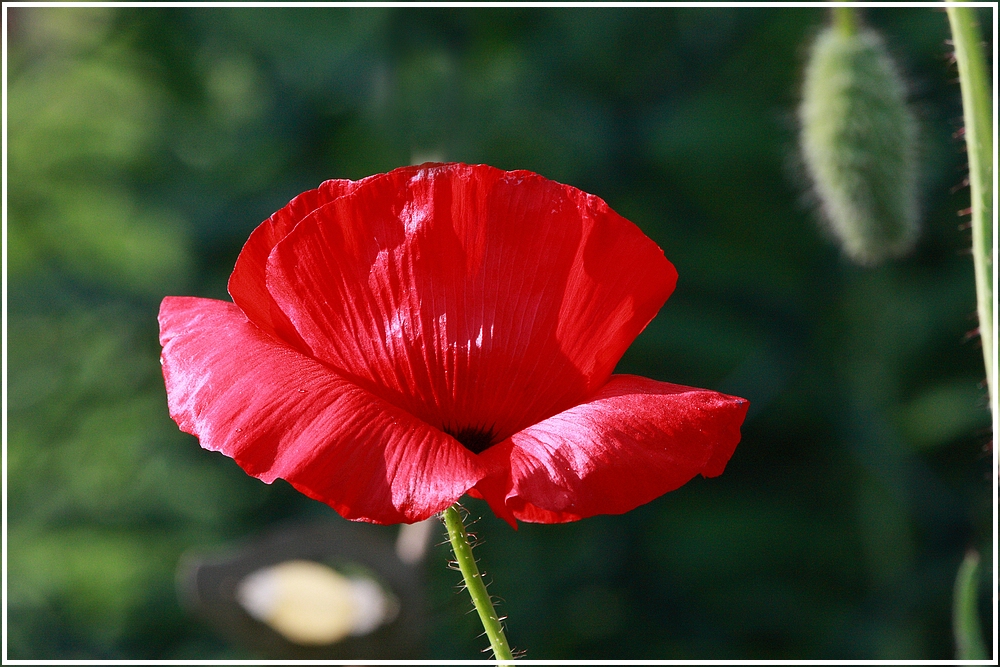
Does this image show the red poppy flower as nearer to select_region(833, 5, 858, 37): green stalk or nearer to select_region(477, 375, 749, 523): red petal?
select_region(477, 375, 749, 523): red petal

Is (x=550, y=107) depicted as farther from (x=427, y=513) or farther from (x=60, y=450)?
(x=427, y=513)

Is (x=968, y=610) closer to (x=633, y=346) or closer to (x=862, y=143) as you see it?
(x=862, y=143)

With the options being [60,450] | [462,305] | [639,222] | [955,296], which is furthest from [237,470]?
[462,305]

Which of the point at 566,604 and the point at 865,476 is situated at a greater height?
the point at 865,476

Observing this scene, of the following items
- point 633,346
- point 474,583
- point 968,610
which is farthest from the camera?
point 633,346

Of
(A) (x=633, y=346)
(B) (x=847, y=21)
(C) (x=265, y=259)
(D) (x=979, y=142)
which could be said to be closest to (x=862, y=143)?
(B) (x=847, y=21)

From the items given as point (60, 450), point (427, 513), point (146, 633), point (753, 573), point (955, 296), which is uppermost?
point (427, 513)

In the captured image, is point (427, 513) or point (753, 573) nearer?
point (427, 513)

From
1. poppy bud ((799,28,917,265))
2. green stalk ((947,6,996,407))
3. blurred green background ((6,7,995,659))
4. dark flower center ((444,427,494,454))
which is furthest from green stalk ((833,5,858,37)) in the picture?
blurred green background ((6,7,995,659))
